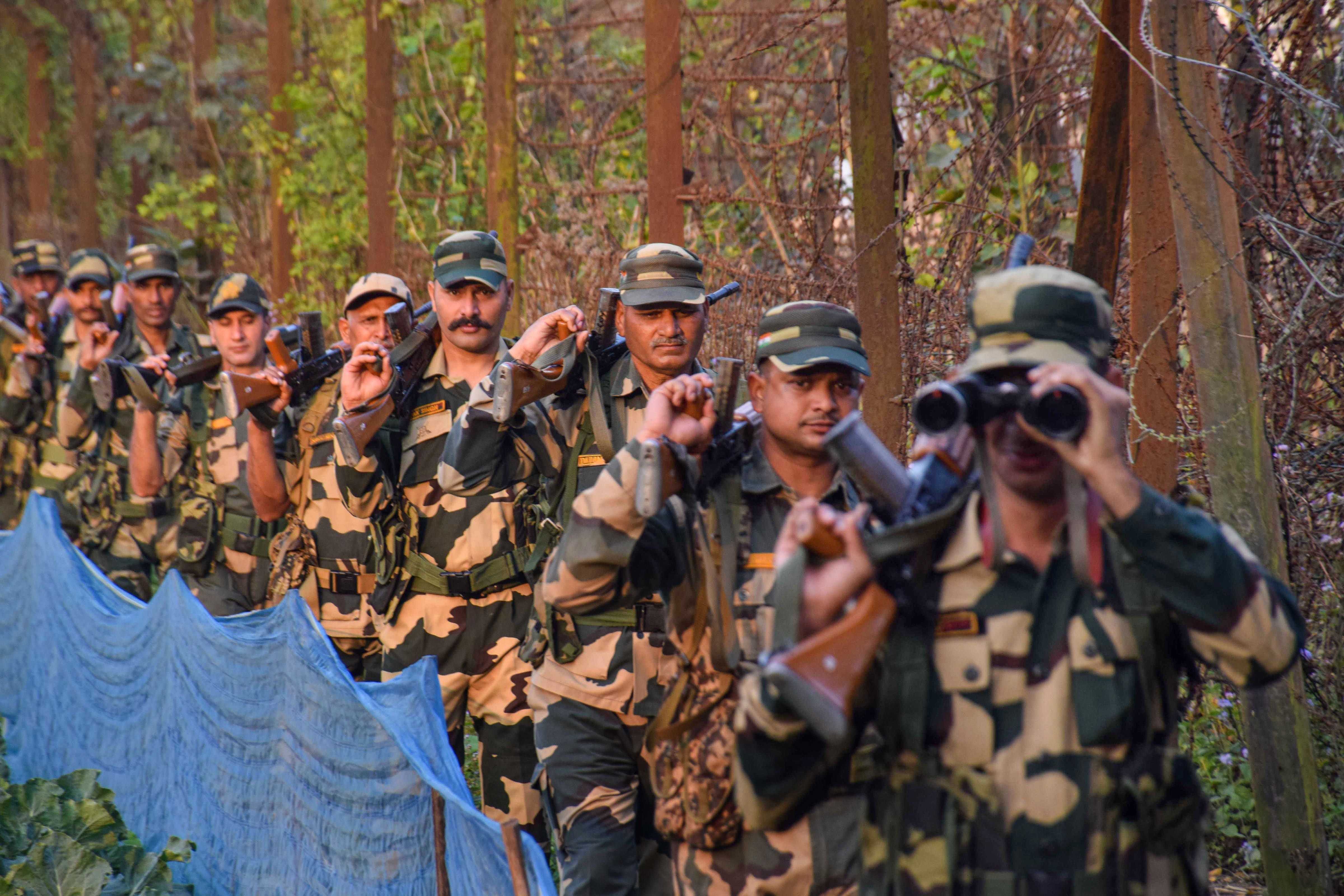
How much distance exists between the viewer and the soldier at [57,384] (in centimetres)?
933

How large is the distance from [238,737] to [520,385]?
1.88m

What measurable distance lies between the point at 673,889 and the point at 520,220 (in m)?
7.83

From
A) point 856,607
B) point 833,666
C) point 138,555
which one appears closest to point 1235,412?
point 856,607

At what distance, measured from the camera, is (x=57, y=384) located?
32.8 feet

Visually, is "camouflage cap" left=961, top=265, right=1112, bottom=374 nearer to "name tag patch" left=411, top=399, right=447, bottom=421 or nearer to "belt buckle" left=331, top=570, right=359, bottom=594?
"name tag patch" left=411, top=399, right=447, bottom=421

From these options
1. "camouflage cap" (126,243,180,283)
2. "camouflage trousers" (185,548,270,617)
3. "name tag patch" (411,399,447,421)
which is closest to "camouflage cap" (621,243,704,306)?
"name tag patch" (411,399,447,421)

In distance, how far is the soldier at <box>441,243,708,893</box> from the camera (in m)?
4.17

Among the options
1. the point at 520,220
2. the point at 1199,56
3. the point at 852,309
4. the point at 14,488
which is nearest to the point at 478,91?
the point at 520,220

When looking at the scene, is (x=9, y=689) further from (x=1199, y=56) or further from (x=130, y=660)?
(x=1199, y=56)

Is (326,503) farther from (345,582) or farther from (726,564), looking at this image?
(726,564)

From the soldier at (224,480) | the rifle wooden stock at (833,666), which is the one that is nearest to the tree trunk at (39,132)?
the soldier at (224,480)

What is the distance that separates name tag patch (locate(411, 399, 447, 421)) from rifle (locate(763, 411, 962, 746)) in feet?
10.3

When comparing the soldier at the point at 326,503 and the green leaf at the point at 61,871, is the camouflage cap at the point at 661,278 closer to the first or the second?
the soldier at the point at 326,503

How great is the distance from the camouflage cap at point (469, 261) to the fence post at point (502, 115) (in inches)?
116
